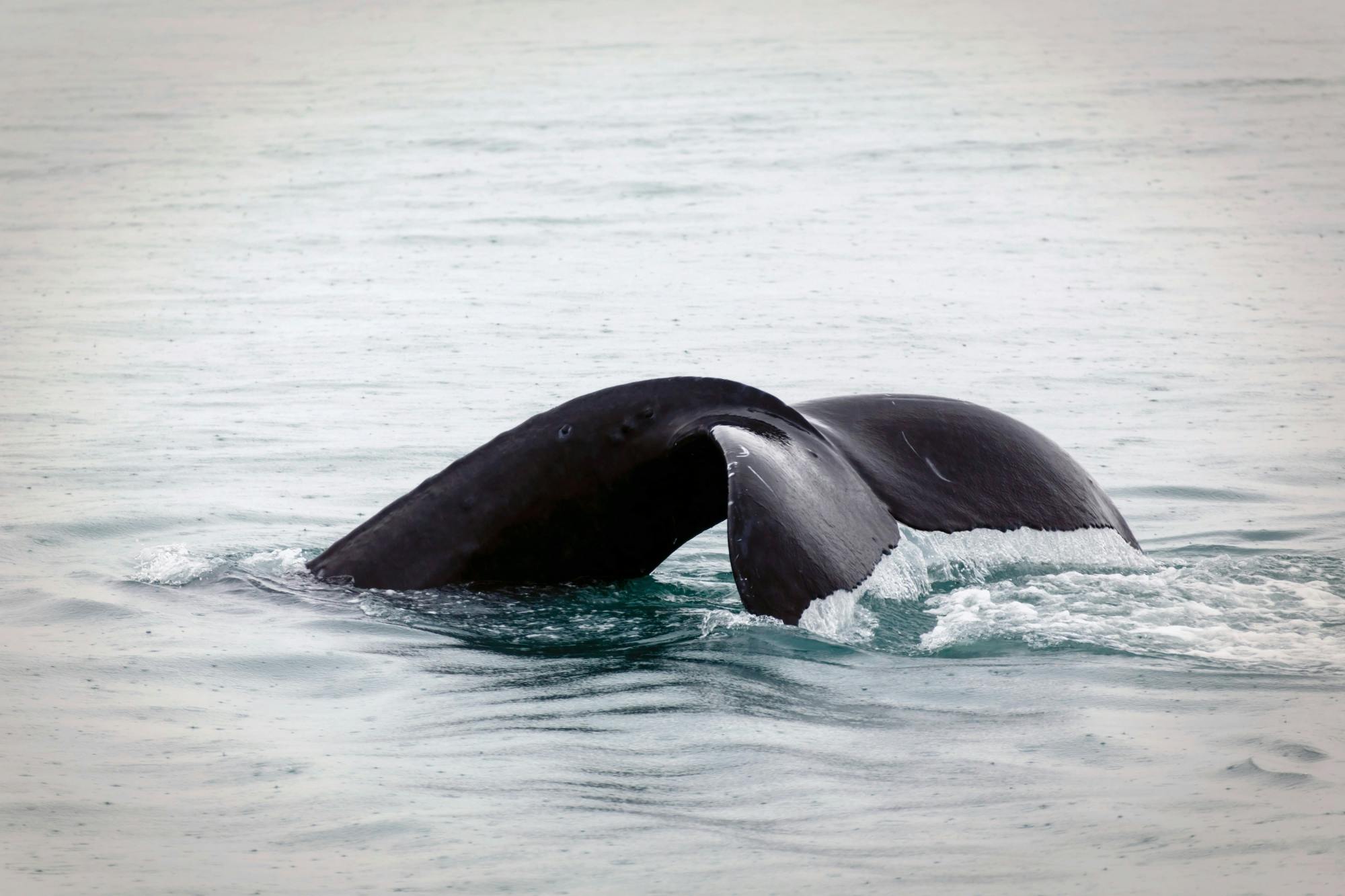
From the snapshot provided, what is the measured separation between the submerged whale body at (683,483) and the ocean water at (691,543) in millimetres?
140

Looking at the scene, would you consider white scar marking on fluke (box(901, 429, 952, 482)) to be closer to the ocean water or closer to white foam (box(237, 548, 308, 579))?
the ocean water

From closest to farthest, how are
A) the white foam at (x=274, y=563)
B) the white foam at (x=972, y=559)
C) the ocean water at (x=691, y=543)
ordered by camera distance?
the ocean water at (x=691, y=543)
the white foam at (x=972, y=559)
the white foam at (x=274, y=563)

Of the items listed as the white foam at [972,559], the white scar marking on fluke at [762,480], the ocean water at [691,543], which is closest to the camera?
the ocean water at [691,543]

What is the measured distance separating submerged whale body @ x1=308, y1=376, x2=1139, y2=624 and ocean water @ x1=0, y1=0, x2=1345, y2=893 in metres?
0.14

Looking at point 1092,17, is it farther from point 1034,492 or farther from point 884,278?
point 1034,492

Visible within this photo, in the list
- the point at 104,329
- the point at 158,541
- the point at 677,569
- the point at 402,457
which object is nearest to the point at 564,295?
the point at 104,329

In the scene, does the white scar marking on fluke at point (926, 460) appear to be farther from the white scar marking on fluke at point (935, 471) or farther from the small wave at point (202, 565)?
the small wave at point (202, 565)

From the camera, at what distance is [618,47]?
1716 inches

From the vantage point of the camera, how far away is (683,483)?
550cm

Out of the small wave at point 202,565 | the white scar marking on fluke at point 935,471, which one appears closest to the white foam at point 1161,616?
the white scar marking on fluke at point 935,471

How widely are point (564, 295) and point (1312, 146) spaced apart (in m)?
12.4

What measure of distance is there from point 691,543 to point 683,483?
66.3 inches

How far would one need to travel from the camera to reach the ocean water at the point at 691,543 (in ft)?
13.4

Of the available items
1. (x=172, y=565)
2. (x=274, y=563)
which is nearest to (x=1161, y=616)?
(x=274, y=563)
